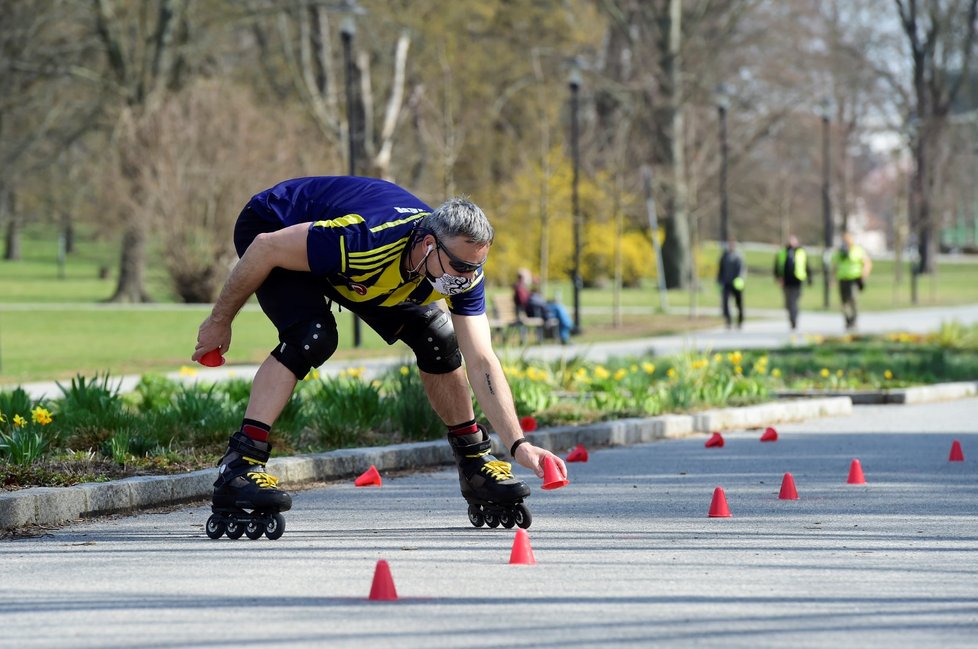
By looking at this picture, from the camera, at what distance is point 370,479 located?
344 inches

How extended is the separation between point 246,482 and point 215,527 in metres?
0.33

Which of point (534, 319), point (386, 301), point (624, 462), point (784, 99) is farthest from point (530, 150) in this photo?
point (386, 301)

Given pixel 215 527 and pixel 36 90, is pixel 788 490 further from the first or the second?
pixel 36 90

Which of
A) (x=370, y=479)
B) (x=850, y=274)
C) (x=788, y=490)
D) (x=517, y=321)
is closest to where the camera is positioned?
(x=788, y=490)

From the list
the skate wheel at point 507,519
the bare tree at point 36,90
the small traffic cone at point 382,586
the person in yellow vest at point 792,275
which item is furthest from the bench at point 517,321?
the small traffic cone at point 382,586

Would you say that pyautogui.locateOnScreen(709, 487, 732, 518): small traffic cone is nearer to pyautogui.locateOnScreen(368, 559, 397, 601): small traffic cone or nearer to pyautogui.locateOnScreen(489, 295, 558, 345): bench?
pyautogui.locateOnScreen(368, 559, 397, 601): small traffic cone

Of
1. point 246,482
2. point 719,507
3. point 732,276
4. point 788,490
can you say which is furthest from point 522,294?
point 246,482

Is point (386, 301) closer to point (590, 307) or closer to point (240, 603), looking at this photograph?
point (240, 603)

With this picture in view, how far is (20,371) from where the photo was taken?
690 inches

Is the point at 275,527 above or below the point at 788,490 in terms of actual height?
above

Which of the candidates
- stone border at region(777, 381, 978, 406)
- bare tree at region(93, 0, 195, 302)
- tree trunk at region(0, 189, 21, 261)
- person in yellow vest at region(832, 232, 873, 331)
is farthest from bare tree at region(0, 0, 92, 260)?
stone border at region(777, 381, 978, 406)

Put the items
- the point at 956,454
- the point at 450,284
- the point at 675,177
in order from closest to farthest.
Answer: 1. the point at 450,284
2. the point at 956,454
3. the point at 675,177

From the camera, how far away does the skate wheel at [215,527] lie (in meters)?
6.58

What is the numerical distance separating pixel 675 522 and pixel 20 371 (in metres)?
11.9
